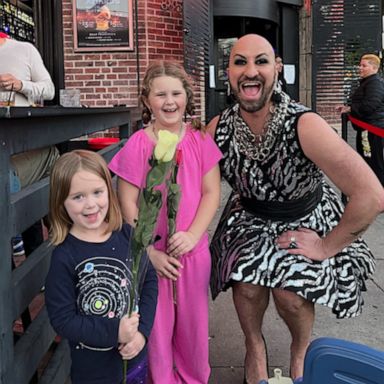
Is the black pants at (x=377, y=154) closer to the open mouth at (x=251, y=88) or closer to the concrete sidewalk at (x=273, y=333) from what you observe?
the concrete sidewalk at (x=273, y=333)

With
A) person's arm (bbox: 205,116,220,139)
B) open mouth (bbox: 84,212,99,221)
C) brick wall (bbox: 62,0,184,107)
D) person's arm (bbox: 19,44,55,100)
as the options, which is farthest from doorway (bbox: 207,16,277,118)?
open mouth (bbox: 84,212,99,221)

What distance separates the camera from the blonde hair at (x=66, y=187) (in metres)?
1.70

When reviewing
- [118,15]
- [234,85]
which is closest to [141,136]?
[234,85]

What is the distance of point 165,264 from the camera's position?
6.75 feet

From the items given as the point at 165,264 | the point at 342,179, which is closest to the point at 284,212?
the point at 342,179

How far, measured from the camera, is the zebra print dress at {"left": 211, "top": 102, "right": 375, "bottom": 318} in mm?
2191

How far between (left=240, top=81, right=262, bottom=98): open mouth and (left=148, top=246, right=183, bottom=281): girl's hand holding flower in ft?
2.46

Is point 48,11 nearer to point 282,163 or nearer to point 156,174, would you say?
point 282,163

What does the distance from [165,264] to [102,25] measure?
4.58m

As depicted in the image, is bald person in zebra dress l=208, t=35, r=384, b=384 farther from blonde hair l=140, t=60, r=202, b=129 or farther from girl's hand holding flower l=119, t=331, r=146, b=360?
girl's hand holding flower l=119, t=331, r=146, b=360

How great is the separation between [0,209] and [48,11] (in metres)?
4.94

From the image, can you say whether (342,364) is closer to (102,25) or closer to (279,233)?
(279,233)

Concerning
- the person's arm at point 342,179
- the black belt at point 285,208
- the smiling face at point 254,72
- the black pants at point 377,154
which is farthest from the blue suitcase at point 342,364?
the black pants at point 377,154

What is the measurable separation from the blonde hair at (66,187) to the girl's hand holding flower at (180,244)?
0.30m
